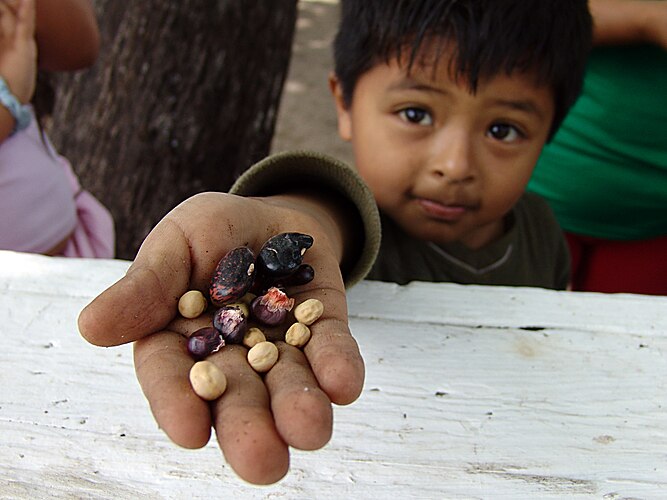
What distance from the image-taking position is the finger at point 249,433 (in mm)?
568

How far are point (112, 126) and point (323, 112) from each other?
2672 mm

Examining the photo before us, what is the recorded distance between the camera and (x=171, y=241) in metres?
0.77

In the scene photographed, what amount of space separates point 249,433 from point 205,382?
0.26 ft

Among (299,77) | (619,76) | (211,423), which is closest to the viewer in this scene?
(211,423)

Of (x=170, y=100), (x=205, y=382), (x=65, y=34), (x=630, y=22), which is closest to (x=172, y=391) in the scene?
(x=205, y=382)

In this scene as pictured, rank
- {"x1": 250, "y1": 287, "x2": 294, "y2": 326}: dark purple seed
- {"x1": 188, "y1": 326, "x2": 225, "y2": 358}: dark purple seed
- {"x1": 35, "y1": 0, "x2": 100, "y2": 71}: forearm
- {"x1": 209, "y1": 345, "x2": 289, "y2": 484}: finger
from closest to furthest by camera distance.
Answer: {"x1": 209, "y1": 345, "x2": 289, "y2": 484}: finger < {"x1": 188, "y1": 326, "x2": 225, "y2": 358}: dark purple seed < {"x1": 250, "y1": 287, "x2": 294, "y2": 326}: dark purple seed < {"x1": 35, "y1": 0, "x2": 100, "y2": 71}: forearm

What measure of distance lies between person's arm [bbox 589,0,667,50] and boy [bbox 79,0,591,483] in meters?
0.21

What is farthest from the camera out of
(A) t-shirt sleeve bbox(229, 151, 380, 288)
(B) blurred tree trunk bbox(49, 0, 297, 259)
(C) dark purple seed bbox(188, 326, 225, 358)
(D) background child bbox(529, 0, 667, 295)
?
(B) blurred tree trunk bbox(49, 0, 297, 259)

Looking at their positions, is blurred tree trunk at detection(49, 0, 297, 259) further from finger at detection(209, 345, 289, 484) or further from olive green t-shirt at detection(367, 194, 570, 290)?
finger at detection(209, 345, 289, 484)

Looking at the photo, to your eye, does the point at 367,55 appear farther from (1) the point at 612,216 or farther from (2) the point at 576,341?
(1) the point at 612,216

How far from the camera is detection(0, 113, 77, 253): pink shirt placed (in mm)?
1410

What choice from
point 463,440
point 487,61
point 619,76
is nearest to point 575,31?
point 487,61

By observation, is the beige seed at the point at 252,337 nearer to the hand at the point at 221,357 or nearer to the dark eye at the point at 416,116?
the hand at the point at 221,357

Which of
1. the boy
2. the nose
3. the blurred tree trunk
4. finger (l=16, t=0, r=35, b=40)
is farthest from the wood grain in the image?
the blurred tree trunk
